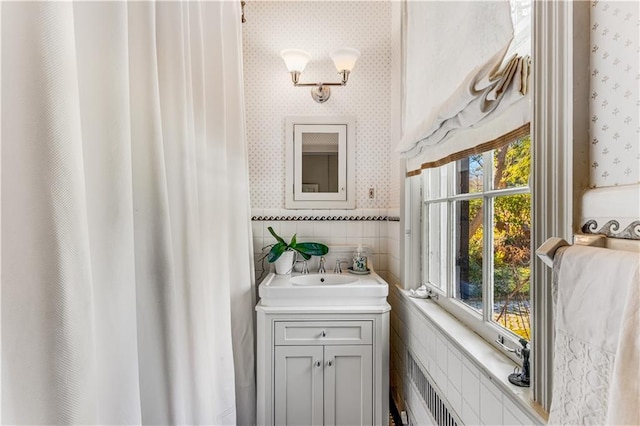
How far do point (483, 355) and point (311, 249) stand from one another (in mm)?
1036

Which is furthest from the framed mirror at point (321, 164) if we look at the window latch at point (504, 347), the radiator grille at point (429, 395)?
the window latch at point (504, 347)

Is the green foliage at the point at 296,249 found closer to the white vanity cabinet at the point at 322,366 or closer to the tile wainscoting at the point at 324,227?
the tile wainscoting at the point at 324,227

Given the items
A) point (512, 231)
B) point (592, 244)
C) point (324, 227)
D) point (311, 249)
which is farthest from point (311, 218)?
point (592, 244)

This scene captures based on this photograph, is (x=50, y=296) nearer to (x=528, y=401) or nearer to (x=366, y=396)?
(x=528, y=401)

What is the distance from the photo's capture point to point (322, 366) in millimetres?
1310

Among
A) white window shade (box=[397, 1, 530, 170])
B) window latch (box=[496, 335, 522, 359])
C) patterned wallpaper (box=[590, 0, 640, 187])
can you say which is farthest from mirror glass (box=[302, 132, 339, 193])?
patterned wallpaper (box=[590, 0, 640, 187])

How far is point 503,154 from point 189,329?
1.07 m

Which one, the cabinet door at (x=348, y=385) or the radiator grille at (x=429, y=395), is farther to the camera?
the cabinet door at (x=348, y=385)

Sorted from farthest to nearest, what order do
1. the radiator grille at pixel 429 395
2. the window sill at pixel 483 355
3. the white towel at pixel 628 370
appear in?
the radiator grille at pixel 429 395 → the window sill at pixel 483 355 → the white towel at pixel 628 370

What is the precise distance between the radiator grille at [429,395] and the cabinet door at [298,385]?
0.44m

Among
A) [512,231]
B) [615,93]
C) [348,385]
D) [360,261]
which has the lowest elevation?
[348,385]

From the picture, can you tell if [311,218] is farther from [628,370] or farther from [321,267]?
[628,370]

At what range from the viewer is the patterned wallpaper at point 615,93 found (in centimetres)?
43

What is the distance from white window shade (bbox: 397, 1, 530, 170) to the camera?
675mm
